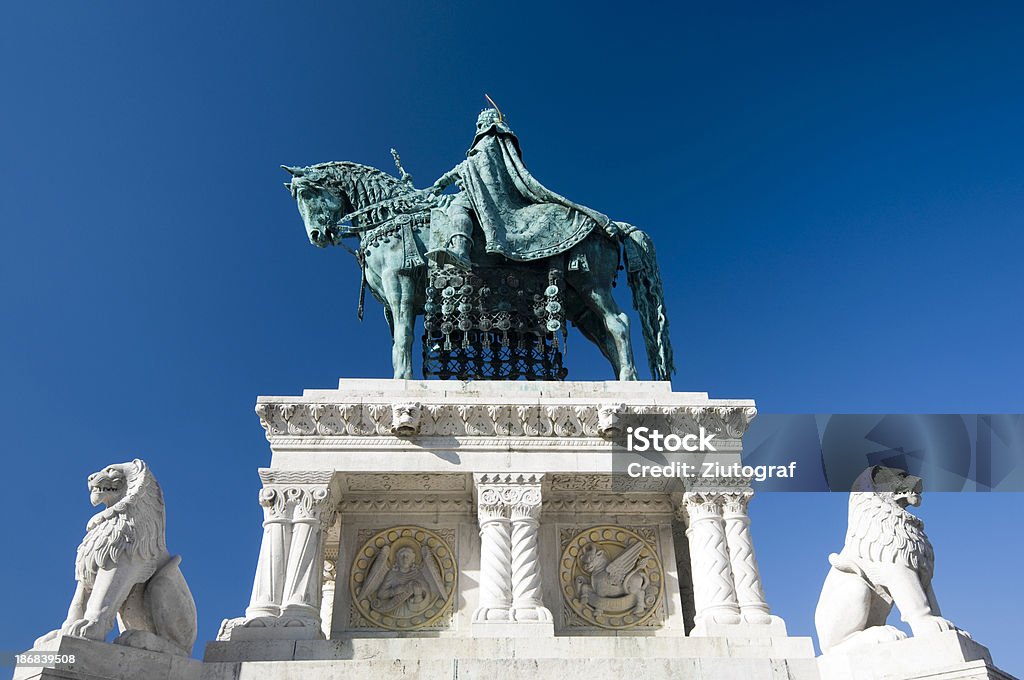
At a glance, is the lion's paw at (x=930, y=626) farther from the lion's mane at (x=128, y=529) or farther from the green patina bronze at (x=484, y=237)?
the lion's mane at (x=128, y=529)

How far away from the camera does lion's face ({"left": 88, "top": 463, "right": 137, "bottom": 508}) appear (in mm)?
11039

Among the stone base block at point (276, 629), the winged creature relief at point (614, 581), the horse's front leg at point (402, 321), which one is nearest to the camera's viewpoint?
the stone base block at point (276, 629)

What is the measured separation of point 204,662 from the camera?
11305 mm

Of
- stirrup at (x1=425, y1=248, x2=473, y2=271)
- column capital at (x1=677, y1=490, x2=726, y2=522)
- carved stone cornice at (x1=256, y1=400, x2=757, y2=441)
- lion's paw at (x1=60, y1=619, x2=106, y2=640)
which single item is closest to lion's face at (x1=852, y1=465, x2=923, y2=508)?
column capital at (x1=677, y1=490, x2=726, y2=522)

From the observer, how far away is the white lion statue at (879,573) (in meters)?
10.2

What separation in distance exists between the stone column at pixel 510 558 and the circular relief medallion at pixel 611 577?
971 mm

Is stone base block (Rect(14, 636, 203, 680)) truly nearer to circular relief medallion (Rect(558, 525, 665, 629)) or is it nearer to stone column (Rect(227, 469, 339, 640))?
stone column (Rect(227, 469, 339, 640))

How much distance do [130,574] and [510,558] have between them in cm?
561

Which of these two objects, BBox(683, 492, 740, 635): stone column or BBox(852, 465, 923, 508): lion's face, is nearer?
BBox(852, 465, 923, 508): lion's face

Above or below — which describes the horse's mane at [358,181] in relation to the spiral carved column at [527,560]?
above

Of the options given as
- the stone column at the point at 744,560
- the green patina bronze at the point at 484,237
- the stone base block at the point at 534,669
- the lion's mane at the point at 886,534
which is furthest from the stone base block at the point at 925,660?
the green patina bronze at the point at 484,237

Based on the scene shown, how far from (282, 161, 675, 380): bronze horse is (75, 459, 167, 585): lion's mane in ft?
19.3

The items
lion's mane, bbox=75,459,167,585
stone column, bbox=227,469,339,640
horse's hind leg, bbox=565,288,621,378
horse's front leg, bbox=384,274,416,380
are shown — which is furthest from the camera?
horse's hind leg, bbox=565,288,621,378

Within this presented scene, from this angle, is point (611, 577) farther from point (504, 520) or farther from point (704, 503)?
point (504, 520)
